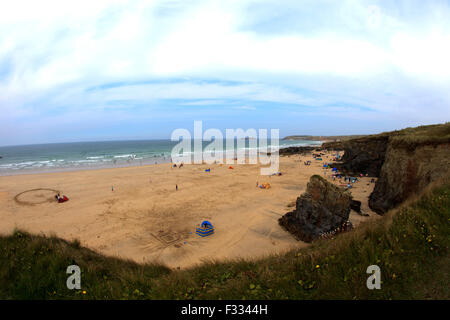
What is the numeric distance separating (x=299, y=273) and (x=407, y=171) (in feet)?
38.7

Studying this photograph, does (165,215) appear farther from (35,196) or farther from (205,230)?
(35,196)

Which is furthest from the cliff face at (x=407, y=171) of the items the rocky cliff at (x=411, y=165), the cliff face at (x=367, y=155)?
the cliff face at (x=367, y=155)

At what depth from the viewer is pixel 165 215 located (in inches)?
607

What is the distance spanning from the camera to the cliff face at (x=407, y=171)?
9.97 meters

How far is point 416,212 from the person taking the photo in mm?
4621

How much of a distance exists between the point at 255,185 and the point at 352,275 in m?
19.5

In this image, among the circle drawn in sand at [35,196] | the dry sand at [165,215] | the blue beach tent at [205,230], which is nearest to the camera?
the dry sand at [165,215]

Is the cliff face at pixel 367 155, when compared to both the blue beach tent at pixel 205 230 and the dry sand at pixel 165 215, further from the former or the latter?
the blue beach tent at pixel 205 230

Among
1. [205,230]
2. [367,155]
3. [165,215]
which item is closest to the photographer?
[205,230]

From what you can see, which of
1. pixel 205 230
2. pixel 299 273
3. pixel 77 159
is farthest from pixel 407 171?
pixel 77 159

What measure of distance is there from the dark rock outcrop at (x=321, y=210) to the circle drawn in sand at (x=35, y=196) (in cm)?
2261

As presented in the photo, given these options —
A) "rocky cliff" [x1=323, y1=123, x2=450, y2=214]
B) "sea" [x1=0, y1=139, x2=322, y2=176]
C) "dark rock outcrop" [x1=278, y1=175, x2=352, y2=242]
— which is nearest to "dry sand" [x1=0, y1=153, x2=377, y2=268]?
"dark rock outcrop" [x1=278, y1=175, x2=352, y2=242]

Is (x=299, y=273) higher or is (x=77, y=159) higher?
(x=299, y=273)
